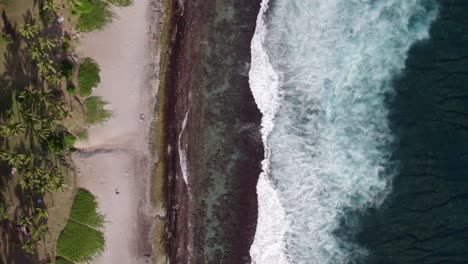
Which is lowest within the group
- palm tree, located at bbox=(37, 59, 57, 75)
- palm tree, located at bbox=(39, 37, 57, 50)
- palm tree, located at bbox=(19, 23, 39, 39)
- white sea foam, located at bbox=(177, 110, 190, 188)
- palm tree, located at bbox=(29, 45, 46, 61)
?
white sea foam, located at bbox=(177, 110, 190, 188)

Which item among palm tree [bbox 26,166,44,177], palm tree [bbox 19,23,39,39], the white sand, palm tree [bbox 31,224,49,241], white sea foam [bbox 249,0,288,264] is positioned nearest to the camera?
palm tree [bbox 19,23,39,39]

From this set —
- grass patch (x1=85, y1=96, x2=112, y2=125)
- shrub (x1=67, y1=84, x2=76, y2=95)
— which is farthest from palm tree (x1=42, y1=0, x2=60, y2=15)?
grass patch (x1=85, y1=96, x2=112, y2=125)

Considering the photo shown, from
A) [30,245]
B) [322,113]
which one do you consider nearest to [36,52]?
[30,245]

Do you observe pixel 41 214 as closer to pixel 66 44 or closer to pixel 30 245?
pixel 30 245

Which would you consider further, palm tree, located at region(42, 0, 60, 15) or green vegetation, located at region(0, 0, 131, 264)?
green vegetation, located at region(0, 0, 131, 264)

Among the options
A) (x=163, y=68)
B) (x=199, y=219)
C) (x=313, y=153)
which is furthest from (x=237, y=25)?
(x=199, y=219)

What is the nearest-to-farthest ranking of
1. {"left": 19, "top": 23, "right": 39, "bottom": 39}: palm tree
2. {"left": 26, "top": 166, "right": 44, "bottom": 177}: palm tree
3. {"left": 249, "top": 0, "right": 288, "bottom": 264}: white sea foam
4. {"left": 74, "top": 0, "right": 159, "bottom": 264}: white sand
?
{"left": 19, "top": 23, "right": 39, "bottom": 39}: palm tree → {"left": 26, "top": 166, "right": 44, "bottom": 177}: palm tree → {"left": 74, "top": 0, "right": 159, "bottom": 264}: white sand → {"left": 249, "top": 0, "right": 288, "bottom": 264}: white sea foam

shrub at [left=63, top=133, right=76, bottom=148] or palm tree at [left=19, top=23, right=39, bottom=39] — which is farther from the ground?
palm tree at [left=19, top=23, right=39, bottom=39]

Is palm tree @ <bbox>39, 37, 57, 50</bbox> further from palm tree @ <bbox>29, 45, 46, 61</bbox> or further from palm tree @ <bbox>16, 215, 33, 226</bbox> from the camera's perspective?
palm tree @ <bbox>16, 215, 33, 226</bbox>
